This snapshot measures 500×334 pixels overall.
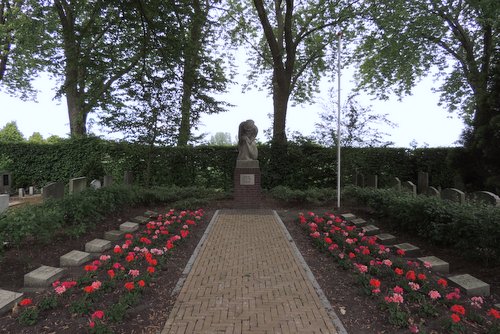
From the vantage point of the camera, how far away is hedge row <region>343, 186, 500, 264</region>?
15.8ft

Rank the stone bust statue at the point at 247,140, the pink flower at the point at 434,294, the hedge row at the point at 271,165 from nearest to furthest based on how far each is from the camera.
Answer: the pink flower at the point at 434,294 < the stone bust statue at the point at 247,140 < the hedge row at the point at 271,165

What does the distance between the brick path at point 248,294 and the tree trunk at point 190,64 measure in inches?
260

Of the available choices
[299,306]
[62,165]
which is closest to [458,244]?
[299,306]

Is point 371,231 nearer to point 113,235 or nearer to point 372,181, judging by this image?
point 372,181

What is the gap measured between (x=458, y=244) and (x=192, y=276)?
435cm

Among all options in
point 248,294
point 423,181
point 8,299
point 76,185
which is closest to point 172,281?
point 248,294

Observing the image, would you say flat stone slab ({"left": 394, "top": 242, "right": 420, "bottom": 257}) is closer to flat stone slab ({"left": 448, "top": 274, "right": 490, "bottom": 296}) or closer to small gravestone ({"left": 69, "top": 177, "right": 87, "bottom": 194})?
flat stone slab ({"left": 448, "top": 274, "right": 490, "bottom": 296})

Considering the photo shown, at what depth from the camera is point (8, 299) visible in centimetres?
369

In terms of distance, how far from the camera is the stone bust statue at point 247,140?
423 inches

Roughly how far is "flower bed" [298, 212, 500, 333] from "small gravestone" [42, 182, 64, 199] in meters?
6.24

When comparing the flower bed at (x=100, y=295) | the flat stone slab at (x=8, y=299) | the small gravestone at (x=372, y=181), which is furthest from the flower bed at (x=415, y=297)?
the small gravestone at (x=372, y=181)

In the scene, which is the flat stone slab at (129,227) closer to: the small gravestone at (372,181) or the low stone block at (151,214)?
the low stone block at (151,214)

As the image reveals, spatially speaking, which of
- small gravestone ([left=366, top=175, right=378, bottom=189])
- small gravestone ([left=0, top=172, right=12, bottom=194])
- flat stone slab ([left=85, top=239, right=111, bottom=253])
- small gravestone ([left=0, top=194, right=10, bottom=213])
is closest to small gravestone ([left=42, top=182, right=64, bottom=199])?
small gravestone ([left=0, top=194, right=10, bottom=213])

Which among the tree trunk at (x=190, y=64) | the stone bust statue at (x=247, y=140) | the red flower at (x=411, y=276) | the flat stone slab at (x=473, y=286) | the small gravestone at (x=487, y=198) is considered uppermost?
the tree trunk at (x=190, y=64)
